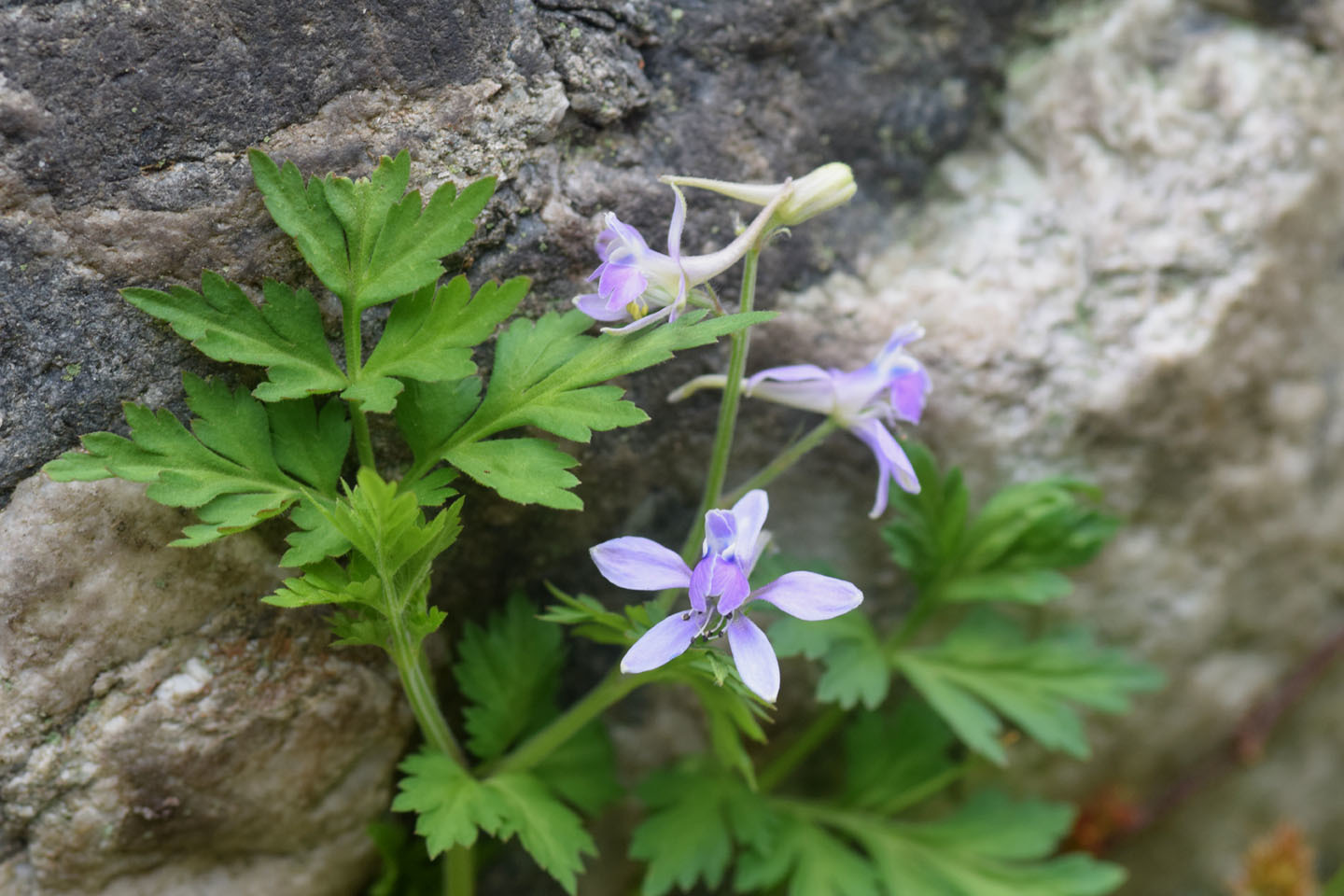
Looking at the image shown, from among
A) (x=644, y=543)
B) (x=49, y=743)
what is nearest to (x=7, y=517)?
(x=49, y=743)

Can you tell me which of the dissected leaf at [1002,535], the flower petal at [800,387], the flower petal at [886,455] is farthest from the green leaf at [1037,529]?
the flower petal at [800,387]

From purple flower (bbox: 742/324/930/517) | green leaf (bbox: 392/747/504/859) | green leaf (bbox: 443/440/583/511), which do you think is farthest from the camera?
purple flower (bbox: 742/324/930/517)

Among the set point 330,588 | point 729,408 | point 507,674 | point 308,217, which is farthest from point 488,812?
point 308,217

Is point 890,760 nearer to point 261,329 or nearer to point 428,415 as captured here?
point 428,415

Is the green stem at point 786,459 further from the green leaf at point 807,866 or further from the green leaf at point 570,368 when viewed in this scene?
the green leaf at point 807,866

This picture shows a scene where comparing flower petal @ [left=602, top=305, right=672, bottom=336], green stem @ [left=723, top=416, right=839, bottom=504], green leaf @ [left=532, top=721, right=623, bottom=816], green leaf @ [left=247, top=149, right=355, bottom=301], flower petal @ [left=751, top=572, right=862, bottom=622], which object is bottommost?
green leaf @ [left=532, top=721, right=623, bottom=816]

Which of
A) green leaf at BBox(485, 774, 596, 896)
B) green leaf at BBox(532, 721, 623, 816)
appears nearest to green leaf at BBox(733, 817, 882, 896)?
green leaf at BBox(532, 721, 623, 816)

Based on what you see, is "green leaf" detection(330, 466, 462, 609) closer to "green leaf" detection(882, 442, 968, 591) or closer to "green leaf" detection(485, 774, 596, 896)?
"green leaf" detection(485, 774, 596, 896)
